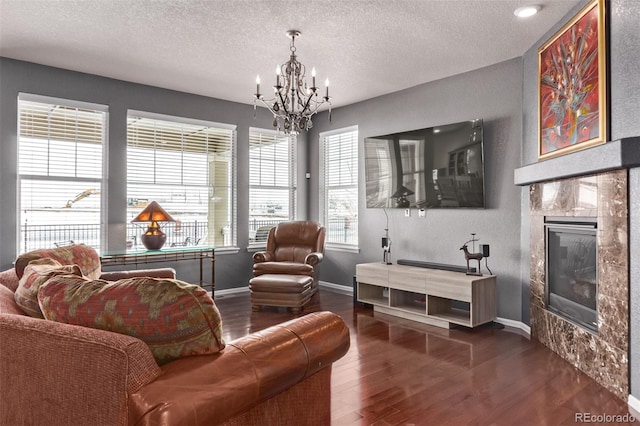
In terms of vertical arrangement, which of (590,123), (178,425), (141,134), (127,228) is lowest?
(178,425)

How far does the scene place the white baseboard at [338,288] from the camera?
606cm

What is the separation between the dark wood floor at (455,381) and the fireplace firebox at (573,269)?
41 centimetres

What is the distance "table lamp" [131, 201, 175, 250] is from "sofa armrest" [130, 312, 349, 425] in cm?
336

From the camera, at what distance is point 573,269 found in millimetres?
3375

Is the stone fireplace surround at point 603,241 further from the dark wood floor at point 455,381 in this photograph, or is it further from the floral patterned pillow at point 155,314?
the floral patterned pillow at point 155,314

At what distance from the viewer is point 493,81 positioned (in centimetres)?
446

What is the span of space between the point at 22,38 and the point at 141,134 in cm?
163

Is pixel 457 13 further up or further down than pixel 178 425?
further up

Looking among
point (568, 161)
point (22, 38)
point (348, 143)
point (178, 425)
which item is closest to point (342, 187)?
point (348, 143)

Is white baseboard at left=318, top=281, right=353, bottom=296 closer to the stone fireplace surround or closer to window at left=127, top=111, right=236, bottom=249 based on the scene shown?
window at left=127, top=111, right=236, bottom=249

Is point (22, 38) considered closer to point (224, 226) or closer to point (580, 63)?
point (224, 226)

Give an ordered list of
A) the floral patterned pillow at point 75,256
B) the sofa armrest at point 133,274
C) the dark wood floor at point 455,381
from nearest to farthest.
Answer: the dark wood floor at point 455,381, the floral patterned pillow at point 75,256, the sofa armrest at point 133,274

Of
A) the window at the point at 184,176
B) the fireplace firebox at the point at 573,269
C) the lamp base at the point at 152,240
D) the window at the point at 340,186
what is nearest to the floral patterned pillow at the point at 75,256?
the lamp base at the point at 152,240

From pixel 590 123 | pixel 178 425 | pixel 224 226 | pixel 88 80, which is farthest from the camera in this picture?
pixel 224 226
